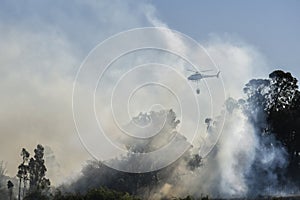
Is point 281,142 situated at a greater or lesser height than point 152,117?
lesser

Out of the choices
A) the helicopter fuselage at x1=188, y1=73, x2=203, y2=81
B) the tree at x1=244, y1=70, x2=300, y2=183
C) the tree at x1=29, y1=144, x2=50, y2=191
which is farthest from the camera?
the tree at x1=29, y1=144, x2=50, y2=191

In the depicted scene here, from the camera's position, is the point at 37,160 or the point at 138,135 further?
the point at 37,160

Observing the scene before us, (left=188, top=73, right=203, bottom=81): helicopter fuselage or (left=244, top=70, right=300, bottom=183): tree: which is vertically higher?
(left=188, top=73, right=203, bottom=81): helicopter fuselage

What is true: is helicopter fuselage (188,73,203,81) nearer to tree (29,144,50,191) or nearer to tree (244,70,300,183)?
tree (244,70,300,183)

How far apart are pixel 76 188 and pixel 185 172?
14.9m

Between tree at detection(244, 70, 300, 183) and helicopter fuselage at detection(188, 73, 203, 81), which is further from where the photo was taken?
helicopter fuselage at detection(188, 73, 203, 81)

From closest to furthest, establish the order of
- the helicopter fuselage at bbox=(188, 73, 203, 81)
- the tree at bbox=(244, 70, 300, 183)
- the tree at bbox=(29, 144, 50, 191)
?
1. the tree at bbox=(244, 70, 300, 183)
2. the helicopter fuselage at bbox=(188, 73, 203, 81)
3. the tree at bbox=(29, 144, 50, 191)

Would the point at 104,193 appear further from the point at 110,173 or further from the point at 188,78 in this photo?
the point at 188,78

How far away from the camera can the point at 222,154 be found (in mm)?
71375

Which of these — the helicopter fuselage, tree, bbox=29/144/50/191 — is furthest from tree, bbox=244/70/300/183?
tree, bbox=29/144/50/191

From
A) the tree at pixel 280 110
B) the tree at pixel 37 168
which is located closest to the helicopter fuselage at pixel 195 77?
the tree at pixel 280 110

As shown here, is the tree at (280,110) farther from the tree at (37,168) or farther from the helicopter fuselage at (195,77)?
the tree at (37,168)

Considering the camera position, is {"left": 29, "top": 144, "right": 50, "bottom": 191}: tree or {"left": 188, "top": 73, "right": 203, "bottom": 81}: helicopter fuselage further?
{"left": 29, "top": 144, "right": 50, "bottom": 191}: tree

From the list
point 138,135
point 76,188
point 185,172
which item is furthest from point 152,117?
point 76,188
